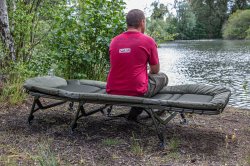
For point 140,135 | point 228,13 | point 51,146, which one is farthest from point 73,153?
point 228,13

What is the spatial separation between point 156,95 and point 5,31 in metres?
3.17

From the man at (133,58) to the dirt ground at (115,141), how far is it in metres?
0.56

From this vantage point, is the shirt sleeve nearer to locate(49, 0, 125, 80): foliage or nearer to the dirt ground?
the dirt ground

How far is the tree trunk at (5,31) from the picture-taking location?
229 inches

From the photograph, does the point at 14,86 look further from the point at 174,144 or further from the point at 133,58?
the point at 174,144

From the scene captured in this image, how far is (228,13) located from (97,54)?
68.8 meters

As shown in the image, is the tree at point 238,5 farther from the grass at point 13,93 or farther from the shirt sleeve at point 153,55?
the shirt sleeve at point 153,55

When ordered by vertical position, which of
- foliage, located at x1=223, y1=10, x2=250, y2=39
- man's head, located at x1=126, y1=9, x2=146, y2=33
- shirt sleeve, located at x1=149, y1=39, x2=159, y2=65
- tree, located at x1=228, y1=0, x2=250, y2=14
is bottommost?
foliage, located at x1=223, y1=10, x2=250, y2=39

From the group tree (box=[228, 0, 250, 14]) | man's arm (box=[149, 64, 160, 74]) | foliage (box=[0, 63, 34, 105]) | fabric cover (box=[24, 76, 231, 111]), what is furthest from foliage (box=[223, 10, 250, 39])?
man's arm (box=[149, 64, 160, 74])

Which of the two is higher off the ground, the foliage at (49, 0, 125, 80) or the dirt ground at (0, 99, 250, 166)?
the foliage at (49, 0, 125, 80)

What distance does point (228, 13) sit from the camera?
70.6 meters

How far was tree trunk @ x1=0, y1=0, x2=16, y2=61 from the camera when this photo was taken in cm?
580

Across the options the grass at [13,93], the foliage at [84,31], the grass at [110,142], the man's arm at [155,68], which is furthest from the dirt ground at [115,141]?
the foliage at [84,31]

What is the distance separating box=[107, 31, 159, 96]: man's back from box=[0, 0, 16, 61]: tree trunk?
108 inches
